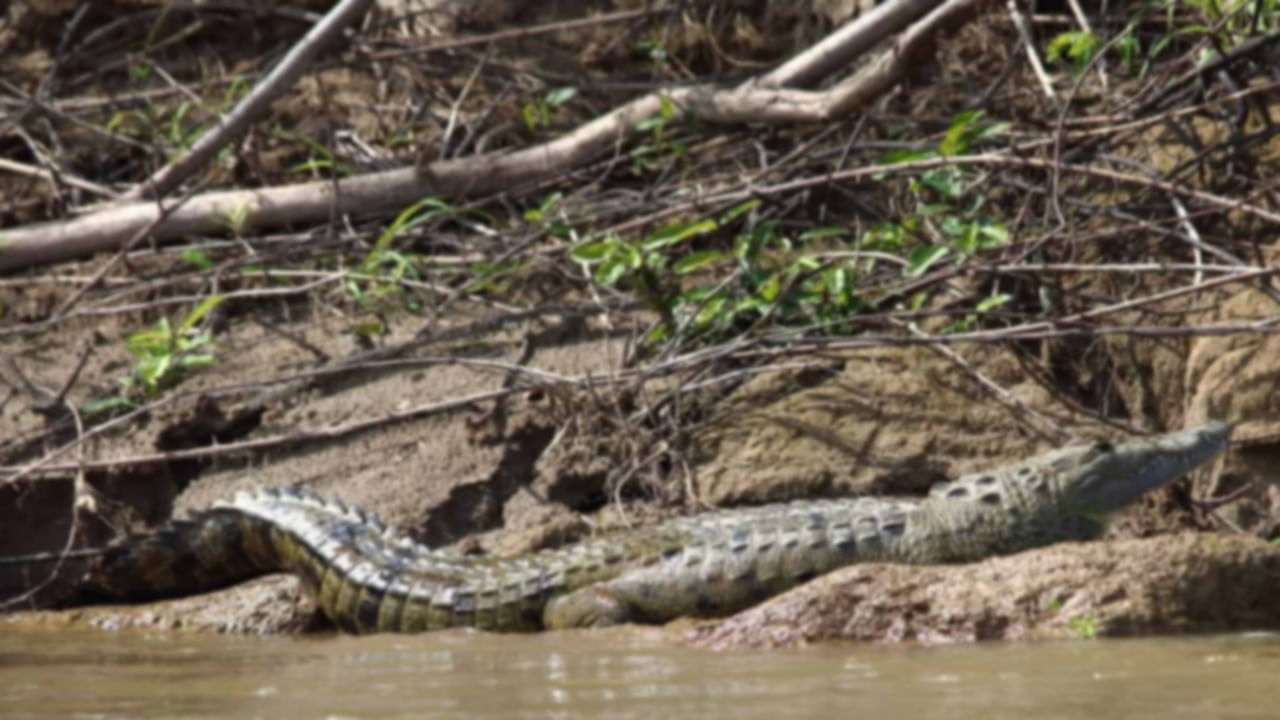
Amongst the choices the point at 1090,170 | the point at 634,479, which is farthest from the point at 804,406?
the point at 1090,170

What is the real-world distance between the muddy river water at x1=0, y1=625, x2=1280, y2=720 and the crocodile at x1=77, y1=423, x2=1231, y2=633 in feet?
1.25

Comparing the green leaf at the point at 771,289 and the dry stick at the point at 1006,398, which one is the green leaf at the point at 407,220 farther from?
the dry stick at the point at 1006,398

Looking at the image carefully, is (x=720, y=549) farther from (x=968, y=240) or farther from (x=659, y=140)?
(x=659, y=140)

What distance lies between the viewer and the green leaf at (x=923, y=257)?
658cm

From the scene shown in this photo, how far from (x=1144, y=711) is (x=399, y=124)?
5.98m

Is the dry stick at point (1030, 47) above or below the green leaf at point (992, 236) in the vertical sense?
above

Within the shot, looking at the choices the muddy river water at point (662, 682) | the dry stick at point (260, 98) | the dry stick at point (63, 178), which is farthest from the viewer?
the dry stick at point (63, 178)

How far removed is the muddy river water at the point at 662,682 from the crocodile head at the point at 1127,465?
111cm

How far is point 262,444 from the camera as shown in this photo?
6789 millimetres

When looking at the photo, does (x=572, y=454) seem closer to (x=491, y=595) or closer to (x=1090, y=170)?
(x=491, y=595)

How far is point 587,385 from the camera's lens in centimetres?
650

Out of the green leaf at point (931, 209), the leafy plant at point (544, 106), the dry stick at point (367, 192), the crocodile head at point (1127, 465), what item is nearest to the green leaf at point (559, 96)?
the leafy plant at point (544, 106)

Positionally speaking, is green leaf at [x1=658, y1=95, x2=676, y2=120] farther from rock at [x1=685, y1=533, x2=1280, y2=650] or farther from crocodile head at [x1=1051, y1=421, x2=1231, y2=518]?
rock at [x1=685, y1=533, x2=1280, y2=650]

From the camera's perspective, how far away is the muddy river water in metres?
3.74
